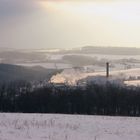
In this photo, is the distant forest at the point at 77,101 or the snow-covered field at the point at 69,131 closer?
the snow-covered field at the point at 69,131

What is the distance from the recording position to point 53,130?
1753 centimetres

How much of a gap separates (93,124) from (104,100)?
2145 inches

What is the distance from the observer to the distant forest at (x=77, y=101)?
72625mm

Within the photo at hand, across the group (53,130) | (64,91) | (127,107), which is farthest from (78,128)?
(64,91)

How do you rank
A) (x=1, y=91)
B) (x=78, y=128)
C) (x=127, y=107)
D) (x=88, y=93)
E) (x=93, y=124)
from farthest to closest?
(x=1, y=91)
(x=88, y=93)
(x=127, y=107)
(x=93, y=124)
(x=78, y=128)

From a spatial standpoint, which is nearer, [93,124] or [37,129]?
[37,129]

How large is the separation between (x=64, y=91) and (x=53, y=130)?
65489 mm

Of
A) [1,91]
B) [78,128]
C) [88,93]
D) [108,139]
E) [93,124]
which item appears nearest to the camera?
[108,139]

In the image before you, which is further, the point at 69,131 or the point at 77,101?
the point at 77,101

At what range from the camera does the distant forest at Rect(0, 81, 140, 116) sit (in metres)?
72.6

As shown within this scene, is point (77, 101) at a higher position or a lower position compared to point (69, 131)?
lower

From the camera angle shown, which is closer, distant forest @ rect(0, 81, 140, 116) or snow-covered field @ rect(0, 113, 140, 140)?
snow-covered field @ rect(0, 113, 140, 140)

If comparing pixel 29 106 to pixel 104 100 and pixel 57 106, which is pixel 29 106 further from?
pixel 104 100

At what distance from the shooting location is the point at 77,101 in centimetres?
7625
